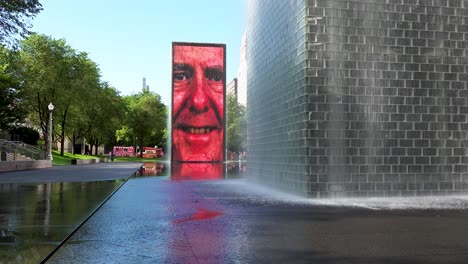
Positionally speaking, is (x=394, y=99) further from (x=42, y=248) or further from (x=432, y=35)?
(x=42, y=248)

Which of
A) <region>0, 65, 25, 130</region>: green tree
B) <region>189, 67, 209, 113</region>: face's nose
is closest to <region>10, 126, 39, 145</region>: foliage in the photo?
<region>0, 65, 25, 130</region>: green tree

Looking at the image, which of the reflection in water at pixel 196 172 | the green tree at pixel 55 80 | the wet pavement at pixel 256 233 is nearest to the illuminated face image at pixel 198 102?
the green tree at pixel 55 80

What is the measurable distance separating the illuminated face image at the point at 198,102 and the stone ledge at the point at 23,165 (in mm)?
15730

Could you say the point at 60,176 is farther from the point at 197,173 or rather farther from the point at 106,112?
the point at 106,112

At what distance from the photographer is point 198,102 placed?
51.2 m

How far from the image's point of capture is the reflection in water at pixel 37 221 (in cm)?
561

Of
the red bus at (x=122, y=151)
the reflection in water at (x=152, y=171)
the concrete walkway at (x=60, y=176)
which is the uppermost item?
the red bus at (x=122, y=151)

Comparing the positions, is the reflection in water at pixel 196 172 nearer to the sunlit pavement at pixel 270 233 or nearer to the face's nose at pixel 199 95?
the sunlit pavement at pixel 270 233

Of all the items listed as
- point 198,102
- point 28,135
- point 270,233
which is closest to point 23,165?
point 198,102

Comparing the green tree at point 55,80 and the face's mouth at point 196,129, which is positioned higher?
the green tree at point 55,80

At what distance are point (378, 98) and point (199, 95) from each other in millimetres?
39506

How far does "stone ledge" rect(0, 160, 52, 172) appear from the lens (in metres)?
29.1

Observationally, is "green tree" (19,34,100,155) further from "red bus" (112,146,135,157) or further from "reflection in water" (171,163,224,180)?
"red bus" (112,146,135,157)

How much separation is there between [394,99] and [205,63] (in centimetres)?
4006
